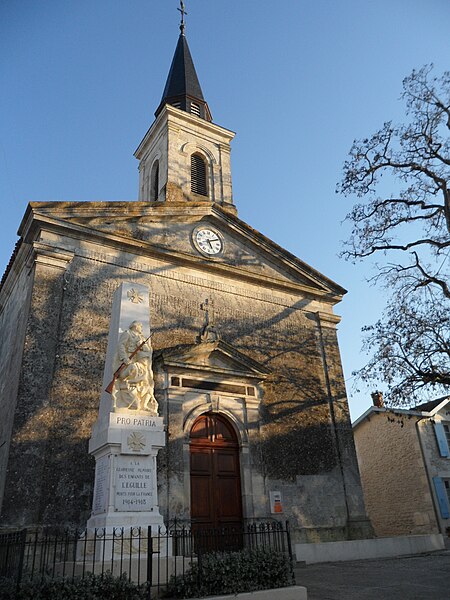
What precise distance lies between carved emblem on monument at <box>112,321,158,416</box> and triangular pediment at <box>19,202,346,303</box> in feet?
15.7

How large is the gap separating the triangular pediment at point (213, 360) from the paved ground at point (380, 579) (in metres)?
4.75

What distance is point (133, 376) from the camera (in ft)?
27.3

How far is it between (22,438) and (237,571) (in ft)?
17.6

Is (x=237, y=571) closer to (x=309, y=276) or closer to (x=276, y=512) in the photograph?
(x=276, y=512)

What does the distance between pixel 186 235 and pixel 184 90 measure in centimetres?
988

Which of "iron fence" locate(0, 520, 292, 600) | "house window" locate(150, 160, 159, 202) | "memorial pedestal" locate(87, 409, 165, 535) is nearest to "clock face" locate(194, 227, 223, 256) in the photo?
"house window" locate(150, 160, 159, 202)

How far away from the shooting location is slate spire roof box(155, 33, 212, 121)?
20.9 metres

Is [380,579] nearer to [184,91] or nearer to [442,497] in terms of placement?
[442,497]

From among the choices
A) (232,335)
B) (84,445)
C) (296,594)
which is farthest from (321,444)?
(296,594)

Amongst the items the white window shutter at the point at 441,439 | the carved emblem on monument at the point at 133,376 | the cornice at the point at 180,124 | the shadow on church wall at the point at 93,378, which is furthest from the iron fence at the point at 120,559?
the cornice at the point at 180,124

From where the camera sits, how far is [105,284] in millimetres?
12203

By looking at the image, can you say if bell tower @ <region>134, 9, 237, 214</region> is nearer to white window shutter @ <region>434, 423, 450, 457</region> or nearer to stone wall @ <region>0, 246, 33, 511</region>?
stone wall @ <region>0, 246, 33, 511</region>

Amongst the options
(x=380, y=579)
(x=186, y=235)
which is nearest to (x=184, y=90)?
(x=186, y=235)

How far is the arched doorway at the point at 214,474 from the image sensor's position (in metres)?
11.4
